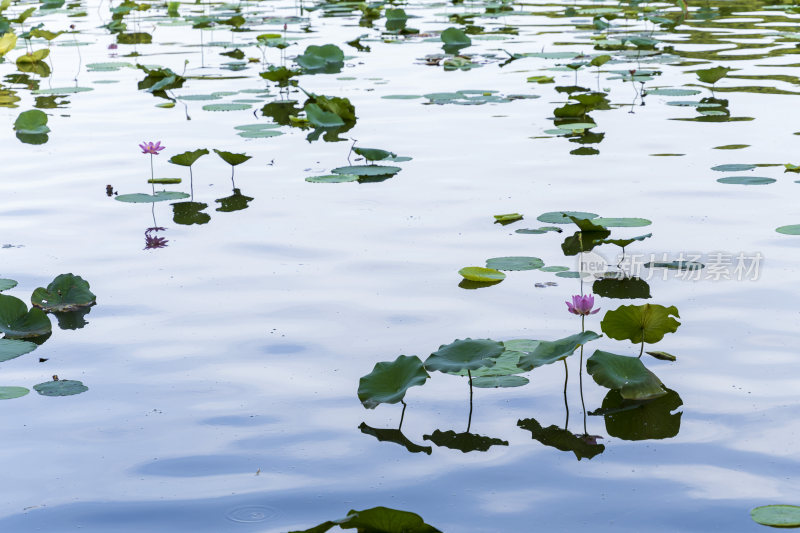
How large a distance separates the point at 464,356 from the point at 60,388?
1248 millimetres

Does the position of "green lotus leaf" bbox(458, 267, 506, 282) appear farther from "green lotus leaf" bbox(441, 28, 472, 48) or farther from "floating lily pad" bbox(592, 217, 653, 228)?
"green lotus leaf" bbox(441, 28, 472, 48)

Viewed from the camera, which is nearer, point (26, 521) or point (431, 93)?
point (26, 521)

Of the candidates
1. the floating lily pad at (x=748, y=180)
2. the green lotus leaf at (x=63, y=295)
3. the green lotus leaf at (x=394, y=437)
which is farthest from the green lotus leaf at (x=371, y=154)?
the green lotus leaf at (x=394, y=437)

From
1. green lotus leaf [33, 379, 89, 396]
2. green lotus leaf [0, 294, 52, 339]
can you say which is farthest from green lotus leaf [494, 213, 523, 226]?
green lotus leaf [33, 379, 89, 396]

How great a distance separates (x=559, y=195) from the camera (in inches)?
196

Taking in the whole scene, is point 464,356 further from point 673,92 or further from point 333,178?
point 673,92

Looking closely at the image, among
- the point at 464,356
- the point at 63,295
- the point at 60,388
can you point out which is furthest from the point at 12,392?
the point at 464,356

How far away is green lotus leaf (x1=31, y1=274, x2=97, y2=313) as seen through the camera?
12.1 feet

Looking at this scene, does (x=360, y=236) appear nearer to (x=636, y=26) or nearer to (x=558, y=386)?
(x=558, y=386)

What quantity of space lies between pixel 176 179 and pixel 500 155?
1878 millimetres

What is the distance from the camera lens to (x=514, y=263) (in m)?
3.98

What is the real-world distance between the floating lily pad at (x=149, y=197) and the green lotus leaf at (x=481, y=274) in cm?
187

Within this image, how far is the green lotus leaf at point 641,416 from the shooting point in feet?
8.79

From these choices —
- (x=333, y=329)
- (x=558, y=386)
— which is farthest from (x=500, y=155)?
(x=558, y=386)
